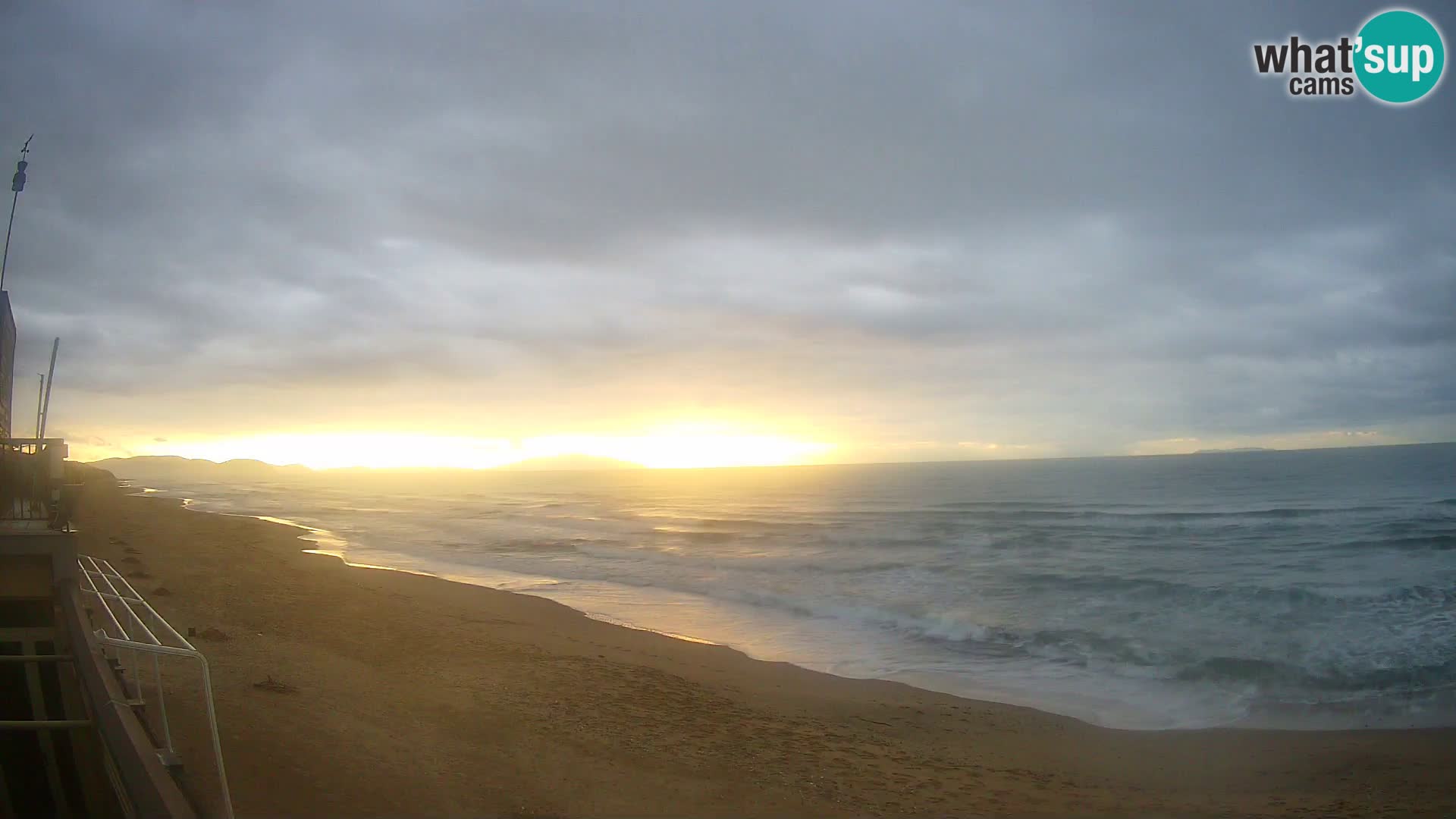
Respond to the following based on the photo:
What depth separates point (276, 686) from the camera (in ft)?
31.1

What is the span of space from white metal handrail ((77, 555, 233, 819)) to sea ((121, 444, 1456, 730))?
9867 mm

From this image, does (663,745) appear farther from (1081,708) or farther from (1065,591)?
(1065,591)

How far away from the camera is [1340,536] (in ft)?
103

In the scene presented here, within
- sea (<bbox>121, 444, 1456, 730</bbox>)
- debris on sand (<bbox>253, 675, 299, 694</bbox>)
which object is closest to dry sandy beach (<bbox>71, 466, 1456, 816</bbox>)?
debris on sand (<bbox>253, 675, 299, 694</bbox>)

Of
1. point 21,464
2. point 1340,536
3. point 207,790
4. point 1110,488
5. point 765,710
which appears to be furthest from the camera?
point 1110,488

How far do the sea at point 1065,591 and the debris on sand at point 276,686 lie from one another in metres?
8.75

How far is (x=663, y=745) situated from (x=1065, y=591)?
680 inches

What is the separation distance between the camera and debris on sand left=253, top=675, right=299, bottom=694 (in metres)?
9.38

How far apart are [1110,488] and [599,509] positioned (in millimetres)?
47893

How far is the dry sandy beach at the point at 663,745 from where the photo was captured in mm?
7480

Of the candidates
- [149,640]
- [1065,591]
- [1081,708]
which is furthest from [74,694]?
[1065,591]

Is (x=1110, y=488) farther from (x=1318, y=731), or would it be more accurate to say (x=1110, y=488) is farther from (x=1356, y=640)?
(x=1318, y=731)

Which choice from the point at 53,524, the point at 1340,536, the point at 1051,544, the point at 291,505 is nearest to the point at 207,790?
the point at 53,524

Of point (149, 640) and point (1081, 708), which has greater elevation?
point (149, 640)
